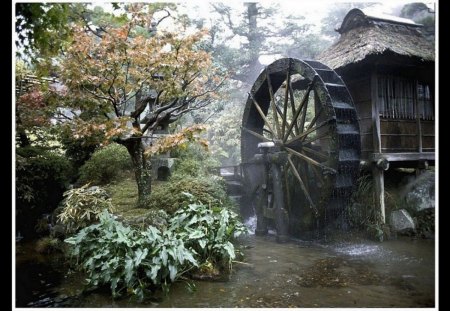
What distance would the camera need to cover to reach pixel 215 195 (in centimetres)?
662

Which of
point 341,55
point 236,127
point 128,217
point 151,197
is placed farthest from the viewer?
point 236,127

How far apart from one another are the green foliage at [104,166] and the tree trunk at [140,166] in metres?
1.94

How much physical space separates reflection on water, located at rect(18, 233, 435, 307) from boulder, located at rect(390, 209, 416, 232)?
0.55 meters

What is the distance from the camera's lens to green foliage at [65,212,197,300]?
395 cm

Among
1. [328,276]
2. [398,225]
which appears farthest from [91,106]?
[398,225]

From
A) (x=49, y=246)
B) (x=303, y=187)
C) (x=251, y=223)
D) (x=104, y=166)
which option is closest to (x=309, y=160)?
(x=303, y=187)

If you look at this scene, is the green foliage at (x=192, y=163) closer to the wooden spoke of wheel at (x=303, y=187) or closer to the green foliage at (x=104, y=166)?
the green foliage at (x=104, y=166)

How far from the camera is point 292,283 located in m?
4.55

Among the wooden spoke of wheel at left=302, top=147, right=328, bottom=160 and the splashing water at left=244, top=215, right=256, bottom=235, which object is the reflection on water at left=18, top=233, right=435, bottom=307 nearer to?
the wooden spoke of wheel at left=302, top=147, right=328, bottom=160


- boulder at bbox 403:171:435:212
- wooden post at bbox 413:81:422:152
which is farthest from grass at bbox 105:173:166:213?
wooden post at bbox 413:81:422:152

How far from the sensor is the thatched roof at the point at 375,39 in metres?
6.68

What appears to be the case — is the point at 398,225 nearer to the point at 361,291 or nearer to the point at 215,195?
the point at 361,291

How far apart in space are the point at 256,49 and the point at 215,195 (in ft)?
19.1
